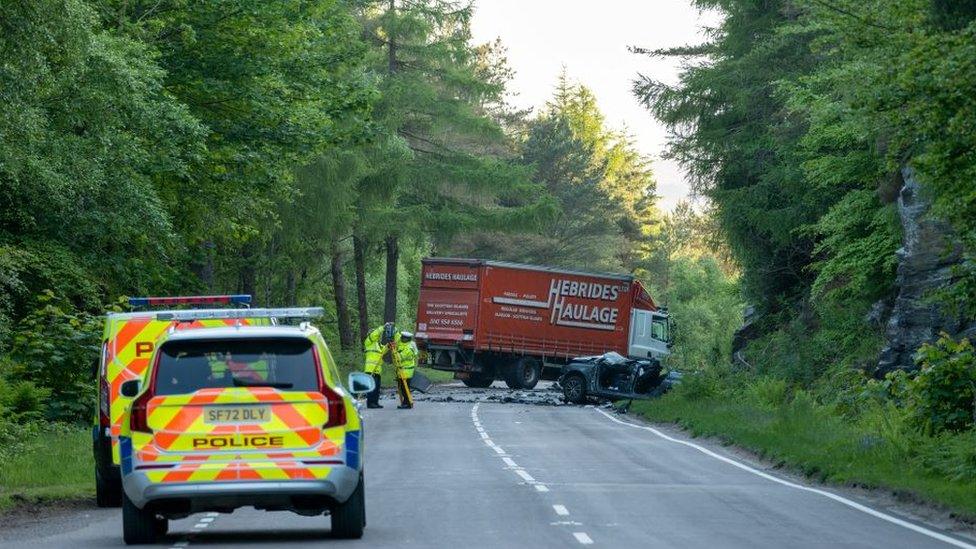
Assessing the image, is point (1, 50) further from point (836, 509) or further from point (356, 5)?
point (356, 5)

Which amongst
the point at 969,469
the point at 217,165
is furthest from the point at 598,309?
the point at 969,469

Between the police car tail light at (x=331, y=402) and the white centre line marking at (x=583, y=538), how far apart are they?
225 cm

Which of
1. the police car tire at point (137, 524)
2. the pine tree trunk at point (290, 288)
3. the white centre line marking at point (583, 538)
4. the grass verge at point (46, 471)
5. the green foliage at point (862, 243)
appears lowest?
the grass verge at point (46, 471)

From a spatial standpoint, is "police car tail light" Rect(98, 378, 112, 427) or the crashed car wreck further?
the crashed car wreck

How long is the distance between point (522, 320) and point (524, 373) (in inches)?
74.4

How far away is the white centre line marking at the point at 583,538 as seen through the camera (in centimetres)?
1288

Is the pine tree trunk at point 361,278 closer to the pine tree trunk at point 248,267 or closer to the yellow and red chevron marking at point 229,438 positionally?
the pine tree trunk at point 248,267

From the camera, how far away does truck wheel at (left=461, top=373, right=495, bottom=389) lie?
169 ft

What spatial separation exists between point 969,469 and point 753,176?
24.2 metres

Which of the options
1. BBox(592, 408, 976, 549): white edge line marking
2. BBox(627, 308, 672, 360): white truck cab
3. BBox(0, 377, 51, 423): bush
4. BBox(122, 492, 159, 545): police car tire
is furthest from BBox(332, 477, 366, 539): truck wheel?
BBox(627, 308, 672, 360): white truck cab

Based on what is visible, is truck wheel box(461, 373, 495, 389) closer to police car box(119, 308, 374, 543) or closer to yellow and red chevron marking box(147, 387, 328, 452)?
police car box(119, 308, 374, 543)

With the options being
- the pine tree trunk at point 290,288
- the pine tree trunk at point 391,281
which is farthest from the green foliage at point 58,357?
the pine tree trunk at point 391,281

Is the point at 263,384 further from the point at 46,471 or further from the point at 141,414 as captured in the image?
the point at 46,471

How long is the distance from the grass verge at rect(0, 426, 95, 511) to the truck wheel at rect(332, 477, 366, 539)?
4.77m
